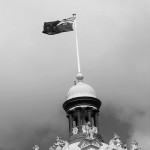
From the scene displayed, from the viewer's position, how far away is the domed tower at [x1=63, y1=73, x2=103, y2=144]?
111125 millimetres

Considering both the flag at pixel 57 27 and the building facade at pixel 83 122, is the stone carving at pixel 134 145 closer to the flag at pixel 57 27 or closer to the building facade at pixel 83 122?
the building facade at pixel 83 122

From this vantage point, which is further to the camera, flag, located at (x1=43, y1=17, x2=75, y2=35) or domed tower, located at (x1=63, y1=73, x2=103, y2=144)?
flag, located at (x1=43, y1=17, x2=75, y2=35)

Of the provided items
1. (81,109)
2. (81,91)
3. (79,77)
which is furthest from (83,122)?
(79,77)

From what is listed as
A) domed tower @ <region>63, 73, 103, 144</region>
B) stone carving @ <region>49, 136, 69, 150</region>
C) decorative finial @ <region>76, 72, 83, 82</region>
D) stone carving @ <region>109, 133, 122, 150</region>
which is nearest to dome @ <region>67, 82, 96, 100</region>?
domed tower @ <region>63, 73, 103, 144</region>

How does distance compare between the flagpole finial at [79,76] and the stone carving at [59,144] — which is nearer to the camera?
the stone carving at [59,144]

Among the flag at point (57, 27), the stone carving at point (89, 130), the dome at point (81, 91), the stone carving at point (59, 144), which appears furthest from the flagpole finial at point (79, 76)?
the stone carving at point (59, 144)

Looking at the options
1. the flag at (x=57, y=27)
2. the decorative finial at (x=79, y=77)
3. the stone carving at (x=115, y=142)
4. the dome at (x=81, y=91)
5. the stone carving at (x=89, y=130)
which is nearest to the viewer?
the stone carving at (x=115, y=142)

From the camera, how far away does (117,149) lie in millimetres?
106688

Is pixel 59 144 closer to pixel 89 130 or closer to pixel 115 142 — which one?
pixel 89 130

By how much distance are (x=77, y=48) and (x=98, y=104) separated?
904cm

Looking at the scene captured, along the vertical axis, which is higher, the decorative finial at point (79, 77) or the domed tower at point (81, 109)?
the decorative finial at point (79, 77)

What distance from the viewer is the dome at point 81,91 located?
113m

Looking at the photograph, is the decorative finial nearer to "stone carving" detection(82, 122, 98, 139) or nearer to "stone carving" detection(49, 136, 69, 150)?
"stone carving" detection(82, 122, 98, 139)

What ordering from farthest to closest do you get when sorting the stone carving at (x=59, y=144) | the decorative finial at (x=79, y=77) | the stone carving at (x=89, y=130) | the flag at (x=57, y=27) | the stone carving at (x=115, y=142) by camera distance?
the flag at (x=57, y=27) → the decorative finial at (x=79, y=77) → the stone carving at (x=89, y=130) → the stone carving at (x=59, y=144) → the stone carving at (x=115, y=142)
